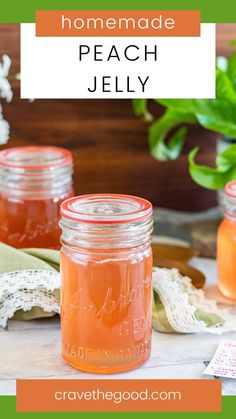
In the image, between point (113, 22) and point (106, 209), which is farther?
point (113, 22)

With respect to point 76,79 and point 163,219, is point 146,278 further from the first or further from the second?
point 163,219

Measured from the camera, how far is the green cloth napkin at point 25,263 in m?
1.14

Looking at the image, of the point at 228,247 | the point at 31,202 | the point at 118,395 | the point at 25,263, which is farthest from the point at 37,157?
the point at 118,395

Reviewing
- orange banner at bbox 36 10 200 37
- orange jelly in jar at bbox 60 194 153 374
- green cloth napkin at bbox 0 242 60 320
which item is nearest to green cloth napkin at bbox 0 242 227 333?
green cloth napkin at bbox 0 242 60 320

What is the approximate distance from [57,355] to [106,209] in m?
0.20

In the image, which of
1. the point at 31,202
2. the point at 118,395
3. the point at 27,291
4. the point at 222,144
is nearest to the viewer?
the point at 118,395

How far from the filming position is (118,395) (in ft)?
3.15

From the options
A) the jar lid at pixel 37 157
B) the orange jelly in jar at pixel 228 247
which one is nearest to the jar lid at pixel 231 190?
the orange jelly in jar at pixel 228 247

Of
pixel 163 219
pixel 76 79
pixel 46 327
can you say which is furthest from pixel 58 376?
pixel 163 219

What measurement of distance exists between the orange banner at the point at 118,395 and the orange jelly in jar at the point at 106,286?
0.13ft

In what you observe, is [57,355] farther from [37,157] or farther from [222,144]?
[222,144]

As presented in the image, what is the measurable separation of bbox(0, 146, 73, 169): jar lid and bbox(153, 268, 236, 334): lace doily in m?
0.22

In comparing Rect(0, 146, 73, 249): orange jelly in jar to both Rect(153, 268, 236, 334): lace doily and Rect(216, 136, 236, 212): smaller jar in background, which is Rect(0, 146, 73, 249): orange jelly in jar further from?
Rect(216, 136, 236, 212): smaller jar in background

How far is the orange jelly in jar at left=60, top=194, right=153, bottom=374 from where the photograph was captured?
0.98 metres
